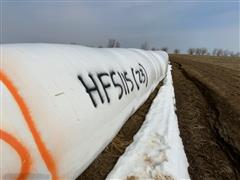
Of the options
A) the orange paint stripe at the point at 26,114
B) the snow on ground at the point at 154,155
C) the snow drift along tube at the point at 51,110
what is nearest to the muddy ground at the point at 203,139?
the snow on ground at the point at 154,155

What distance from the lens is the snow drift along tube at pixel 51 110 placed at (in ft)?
8.00

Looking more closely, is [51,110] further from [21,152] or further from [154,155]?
[154,155]

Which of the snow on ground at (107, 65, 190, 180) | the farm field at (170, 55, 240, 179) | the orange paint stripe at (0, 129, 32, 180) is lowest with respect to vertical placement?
the farm field at (170, 55, 240, 179)

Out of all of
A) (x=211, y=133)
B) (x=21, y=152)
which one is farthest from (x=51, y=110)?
(x=211, y=133)

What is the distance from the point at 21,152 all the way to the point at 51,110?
50 centimetres

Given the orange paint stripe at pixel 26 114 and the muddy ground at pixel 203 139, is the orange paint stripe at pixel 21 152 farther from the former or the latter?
the muddy ground at pixel 203 139

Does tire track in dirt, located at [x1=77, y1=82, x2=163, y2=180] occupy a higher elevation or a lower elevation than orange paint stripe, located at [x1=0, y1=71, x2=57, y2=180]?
lower

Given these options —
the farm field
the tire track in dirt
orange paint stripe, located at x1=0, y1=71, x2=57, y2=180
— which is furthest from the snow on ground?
orange paint stripe, located at x1=0, y1=71, x2=57, y2=180

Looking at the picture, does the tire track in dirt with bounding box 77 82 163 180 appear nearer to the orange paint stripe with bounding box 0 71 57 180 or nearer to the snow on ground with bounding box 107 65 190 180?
the snow on ground with bounding box 107 65 190 180

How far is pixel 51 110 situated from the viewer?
2781mm

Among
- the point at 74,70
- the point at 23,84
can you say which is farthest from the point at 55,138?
the point at 74,70

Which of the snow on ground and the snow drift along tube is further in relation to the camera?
the snow on ground

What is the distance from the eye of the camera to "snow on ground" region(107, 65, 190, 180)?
4.09 m

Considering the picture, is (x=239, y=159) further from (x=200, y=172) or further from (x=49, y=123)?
(x=49, y=123)
